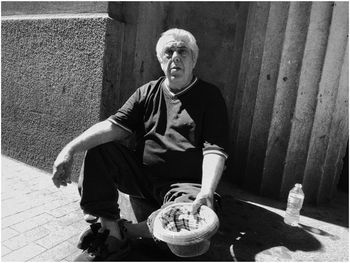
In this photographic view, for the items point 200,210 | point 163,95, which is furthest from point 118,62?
point 200,210

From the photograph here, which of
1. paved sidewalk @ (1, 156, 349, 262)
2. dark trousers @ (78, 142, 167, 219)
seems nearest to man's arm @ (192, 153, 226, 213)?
dark trousers @ (78, 142, 167, 219)

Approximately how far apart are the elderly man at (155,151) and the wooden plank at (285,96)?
105 centimetres

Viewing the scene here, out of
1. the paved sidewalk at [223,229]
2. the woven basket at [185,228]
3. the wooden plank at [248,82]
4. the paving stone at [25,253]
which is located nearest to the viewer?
the woven basket at [185,228]

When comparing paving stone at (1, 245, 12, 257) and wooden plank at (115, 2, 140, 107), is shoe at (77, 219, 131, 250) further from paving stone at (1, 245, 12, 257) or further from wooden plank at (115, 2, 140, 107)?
wooden plank at (115, 2, 140, 107)

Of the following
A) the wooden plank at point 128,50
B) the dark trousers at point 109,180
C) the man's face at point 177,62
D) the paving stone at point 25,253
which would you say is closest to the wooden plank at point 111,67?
the wooden plank at point 128,50

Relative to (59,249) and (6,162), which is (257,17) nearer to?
(59,249)

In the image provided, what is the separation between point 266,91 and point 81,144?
1.99 m

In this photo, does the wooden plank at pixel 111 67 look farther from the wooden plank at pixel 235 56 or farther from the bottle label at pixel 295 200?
the bottle label at pixel 295 200

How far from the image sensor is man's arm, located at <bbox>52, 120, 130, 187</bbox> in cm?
236

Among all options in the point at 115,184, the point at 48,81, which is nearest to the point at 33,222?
the point at 115,184

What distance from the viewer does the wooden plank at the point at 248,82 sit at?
337cm

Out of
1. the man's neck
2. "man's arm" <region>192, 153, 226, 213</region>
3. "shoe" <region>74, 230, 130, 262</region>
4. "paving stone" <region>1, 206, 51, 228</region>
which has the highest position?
the man's neck

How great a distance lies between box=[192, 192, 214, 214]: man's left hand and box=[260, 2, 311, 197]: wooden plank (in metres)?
1.51

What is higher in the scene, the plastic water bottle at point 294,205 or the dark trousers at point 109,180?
the dark trousers at point 109,180
